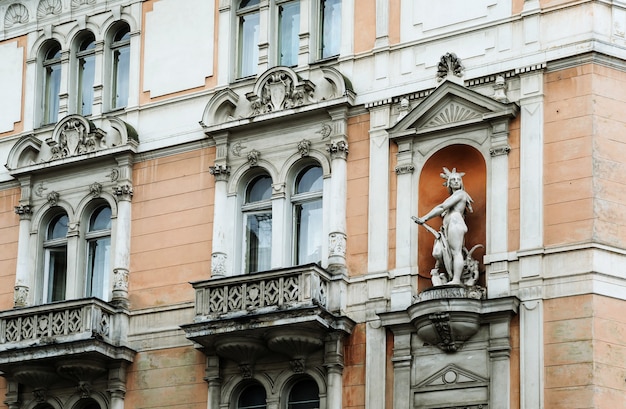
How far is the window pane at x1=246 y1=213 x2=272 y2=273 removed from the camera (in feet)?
99.3

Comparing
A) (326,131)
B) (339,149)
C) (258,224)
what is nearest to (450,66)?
(339,149)

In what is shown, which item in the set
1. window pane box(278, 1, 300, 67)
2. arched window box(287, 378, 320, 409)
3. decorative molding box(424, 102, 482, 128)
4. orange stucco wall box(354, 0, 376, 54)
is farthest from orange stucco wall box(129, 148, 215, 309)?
decorative molding box(424, 102, 482, 128)

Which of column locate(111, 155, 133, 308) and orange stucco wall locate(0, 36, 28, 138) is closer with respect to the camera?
column locate(111, 155, 133, 308)

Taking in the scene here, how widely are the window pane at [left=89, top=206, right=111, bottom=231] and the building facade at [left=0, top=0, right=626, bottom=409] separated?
0.05 m

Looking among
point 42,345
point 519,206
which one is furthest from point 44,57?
point 519,206

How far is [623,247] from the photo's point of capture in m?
26.5

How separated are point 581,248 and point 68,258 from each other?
11.1 meters

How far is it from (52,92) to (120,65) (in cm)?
180

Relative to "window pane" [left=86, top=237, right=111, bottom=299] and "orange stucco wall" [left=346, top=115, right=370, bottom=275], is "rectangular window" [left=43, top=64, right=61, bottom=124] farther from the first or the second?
"orange stucco wall" [left=346, top=115, right=370, bottom=275]

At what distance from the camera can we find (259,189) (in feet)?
101

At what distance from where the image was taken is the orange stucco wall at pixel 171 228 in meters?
30.6

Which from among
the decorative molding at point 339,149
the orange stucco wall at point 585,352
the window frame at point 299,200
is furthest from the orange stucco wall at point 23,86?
the orange stucco wall at point 585,352

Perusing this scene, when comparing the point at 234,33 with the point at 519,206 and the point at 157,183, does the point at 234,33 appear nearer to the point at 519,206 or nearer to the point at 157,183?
the point at 157,183

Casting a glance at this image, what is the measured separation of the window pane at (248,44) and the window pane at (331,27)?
1.50m
